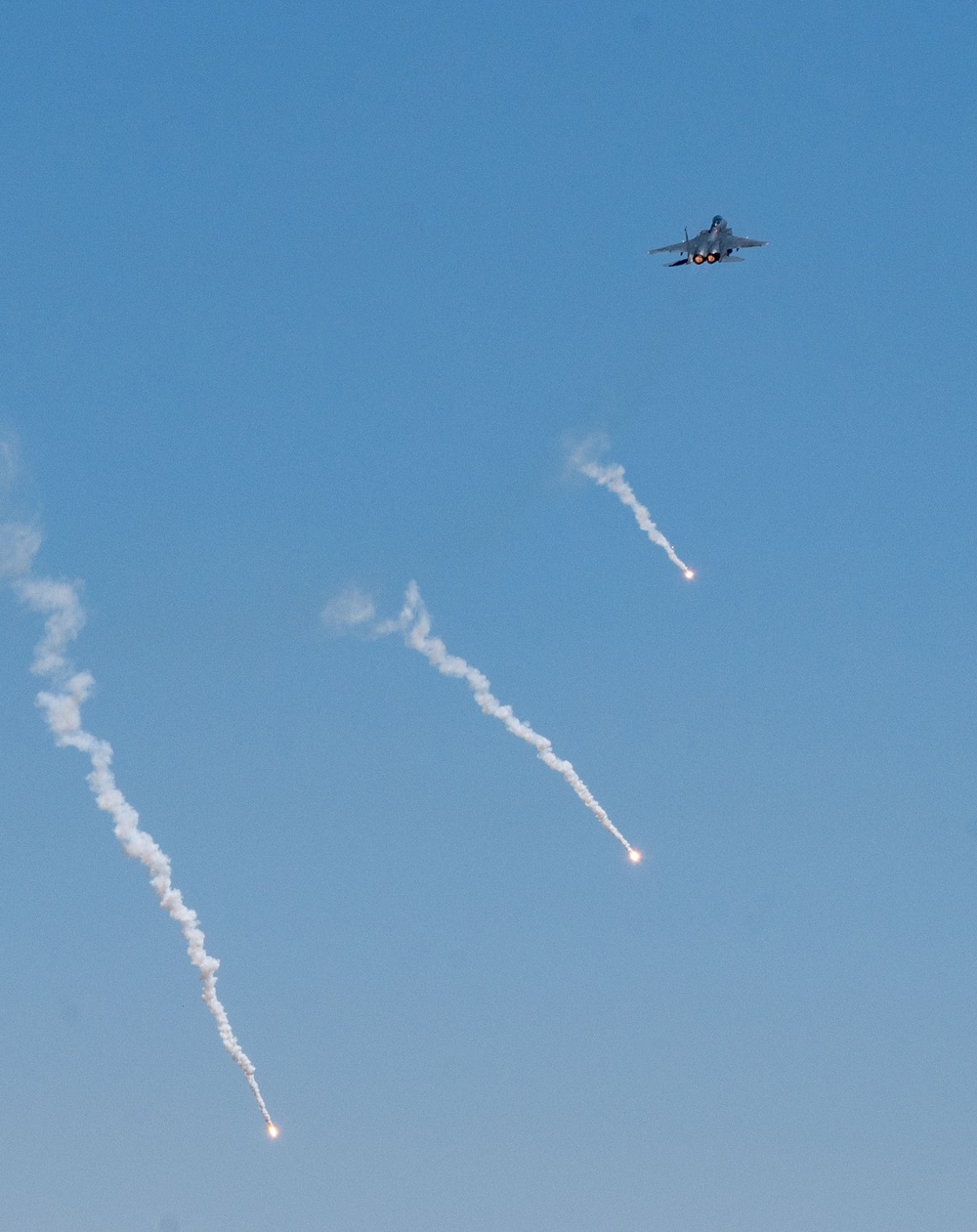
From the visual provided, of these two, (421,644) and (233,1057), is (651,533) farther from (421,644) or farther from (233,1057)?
(233,1057)

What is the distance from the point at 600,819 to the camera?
567 ft

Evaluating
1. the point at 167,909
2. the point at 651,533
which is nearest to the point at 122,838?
the point at 167,909

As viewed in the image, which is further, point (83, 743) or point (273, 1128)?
point (273, 1128)

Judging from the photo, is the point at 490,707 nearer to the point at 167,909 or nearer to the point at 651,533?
the point at 651,533

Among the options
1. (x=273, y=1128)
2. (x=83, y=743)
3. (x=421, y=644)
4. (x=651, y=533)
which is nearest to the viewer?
(x=83, y=743)

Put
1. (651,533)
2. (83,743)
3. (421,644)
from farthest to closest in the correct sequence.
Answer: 1. (651,533)
2. (421,644)
3. (83,743)

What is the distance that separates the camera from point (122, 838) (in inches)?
5497

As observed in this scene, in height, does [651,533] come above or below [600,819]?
above

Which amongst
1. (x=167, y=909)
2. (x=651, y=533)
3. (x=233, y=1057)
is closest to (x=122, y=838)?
(x=167, y=909)

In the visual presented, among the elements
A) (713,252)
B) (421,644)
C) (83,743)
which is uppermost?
(713,252)

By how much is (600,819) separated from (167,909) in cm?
4698

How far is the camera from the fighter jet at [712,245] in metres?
172

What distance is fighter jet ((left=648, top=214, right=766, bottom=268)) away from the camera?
172 metres

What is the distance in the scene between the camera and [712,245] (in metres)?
172
